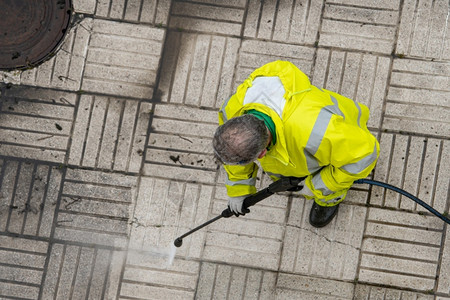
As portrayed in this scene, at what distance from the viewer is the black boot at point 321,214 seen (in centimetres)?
397

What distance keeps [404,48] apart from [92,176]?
310 centimetres

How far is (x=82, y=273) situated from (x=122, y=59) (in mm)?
2025

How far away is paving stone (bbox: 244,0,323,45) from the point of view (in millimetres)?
4312

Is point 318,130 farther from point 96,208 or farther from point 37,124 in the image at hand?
point 37,124

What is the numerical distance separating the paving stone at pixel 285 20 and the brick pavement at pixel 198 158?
0.04ft

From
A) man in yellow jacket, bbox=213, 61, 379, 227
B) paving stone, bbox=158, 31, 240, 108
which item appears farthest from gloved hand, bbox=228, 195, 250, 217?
paving stone, bbox=158, 31, 240, 108

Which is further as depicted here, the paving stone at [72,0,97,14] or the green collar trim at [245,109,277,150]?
the paving stone at [72,0,97,14]

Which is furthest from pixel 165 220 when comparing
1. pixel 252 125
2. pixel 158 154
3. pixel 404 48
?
pixel 404 48

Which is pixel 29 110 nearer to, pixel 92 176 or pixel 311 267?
pixel 92 176

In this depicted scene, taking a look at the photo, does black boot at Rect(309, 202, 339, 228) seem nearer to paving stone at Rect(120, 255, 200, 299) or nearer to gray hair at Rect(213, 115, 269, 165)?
paving stone at Rect(120, 255, 200, 299)

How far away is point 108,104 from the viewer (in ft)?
14.4

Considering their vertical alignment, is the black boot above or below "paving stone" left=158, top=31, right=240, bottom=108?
below

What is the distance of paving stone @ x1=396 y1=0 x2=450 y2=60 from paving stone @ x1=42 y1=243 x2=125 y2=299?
3.26 meters

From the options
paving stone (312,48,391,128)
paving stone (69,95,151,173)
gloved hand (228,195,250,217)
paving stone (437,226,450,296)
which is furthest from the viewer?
paving stone (69,95,151,173)
